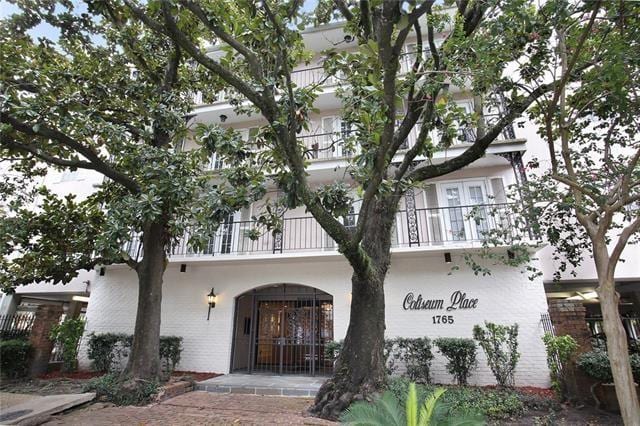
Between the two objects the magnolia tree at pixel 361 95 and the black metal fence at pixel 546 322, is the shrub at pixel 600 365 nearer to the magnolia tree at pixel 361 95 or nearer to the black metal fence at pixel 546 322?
the black metal fence at pixel 546 322

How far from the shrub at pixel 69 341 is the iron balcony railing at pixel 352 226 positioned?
2.77 meters

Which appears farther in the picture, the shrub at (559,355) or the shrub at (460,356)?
the shrub at (460,356)

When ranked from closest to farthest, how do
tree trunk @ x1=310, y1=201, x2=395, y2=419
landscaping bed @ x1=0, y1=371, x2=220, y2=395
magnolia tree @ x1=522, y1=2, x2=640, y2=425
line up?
magnolia tree @ x1=522, y1=2, x2=640, y2=425 < tree trunk @ x1=310, y1=201, x2=395, y2=419 < landscaping bed @ x1=0, y1=371, x2=220, y2=395

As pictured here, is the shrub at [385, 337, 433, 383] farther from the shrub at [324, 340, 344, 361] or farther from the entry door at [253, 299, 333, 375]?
the entry door at [253, 299, 333, 375]

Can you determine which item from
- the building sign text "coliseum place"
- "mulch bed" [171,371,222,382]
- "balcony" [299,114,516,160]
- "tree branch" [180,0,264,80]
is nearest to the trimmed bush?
the building sign text "coliseum place"

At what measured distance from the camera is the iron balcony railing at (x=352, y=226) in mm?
→ 9820

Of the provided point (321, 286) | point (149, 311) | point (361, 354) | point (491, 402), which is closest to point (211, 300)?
point (149, 311)

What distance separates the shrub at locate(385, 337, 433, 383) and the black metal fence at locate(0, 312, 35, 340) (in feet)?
36.5

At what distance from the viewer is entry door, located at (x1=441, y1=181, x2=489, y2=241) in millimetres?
9914

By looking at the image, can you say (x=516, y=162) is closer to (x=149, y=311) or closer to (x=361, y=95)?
(x=361, y=95)

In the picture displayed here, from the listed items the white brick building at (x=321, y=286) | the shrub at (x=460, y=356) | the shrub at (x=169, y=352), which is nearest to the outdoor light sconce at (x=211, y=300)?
the white brick building at (x=321, y=286)

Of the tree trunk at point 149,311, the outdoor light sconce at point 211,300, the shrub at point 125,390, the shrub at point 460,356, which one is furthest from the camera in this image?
the outdoor light sconce at point 211,300

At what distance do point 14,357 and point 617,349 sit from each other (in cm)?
1367

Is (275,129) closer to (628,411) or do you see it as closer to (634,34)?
(634,34)
